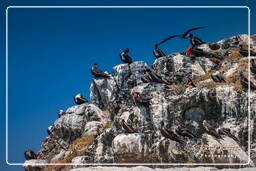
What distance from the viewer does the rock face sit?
957 inches

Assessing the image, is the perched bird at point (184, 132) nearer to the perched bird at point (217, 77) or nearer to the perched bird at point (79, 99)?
the perched bird at point (217, 77)

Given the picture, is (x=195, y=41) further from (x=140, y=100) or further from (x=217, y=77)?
(x=140, y=100)

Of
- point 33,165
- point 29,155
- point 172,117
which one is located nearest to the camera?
point 172,117

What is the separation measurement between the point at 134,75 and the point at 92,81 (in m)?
2.52

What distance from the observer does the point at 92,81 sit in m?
32.2

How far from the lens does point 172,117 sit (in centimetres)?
2594

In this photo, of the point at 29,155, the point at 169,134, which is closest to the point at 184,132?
the point at 169,134

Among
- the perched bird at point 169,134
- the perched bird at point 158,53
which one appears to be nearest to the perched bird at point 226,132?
the perched bird at point 169,134

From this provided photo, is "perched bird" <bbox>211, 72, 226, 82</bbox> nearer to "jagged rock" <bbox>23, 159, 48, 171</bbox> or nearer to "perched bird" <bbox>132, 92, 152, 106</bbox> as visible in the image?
"perched bird" <bbox>132, 92, 152, 106</bbox>

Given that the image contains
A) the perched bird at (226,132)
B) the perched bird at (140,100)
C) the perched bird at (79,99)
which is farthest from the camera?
the perched bird at (79,99)

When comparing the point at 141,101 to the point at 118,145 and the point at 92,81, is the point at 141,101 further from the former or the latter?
the point at 92,81

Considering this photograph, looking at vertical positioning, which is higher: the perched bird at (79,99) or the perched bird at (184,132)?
the perched bird at (79,99)

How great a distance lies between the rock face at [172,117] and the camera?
79.7ft

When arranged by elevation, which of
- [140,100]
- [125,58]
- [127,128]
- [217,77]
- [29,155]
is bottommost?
[29,155]
